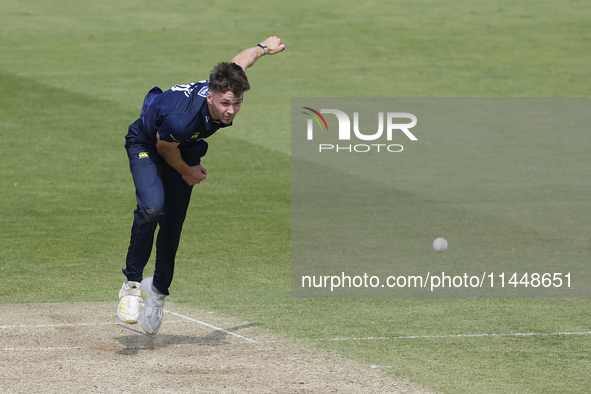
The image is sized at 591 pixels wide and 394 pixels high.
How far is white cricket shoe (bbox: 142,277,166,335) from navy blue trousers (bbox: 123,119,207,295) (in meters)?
0.07

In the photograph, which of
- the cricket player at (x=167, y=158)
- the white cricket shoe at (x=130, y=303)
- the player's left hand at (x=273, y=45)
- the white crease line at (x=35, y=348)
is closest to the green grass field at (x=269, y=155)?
the cricket player at (x=167, y=158)

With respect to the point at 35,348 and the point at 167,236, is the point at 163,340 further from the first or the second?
the point at 35,348

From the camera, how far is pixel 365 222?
16.7 meters

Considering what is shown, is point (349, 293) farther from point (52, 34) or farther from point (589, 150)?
point (52, 34)

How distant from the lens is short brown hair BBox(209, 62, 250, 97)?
8.93m

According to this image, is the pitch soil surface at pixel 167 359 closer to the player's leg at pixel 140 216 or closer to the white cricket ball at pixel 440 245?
the player's leg at pixel 140 216

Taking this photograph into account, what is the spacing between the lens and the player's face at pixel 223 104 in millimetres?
8945

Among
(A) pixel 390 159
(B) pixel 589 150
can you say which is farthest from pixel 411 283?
(B) pixel 589 150

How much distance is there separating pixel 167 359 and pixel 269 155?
42.7 feet

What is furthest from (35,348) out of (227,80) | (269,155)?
(269,155)

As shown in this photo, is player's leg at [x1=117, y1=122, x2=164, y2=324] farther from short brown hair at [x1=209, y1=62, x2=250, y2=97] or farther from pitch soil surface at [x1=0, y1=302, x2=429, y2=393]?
short brown hair at [x1=209, y1=62, x2=250, y2=97]

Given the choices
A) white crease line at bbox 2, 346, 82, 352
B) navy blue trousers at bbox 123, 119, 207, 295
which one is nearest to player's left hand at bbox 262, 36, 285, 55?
navy blue trousers at bbox 123, 119, 207, 295

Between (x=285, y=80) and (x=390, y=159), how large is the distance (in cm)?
744

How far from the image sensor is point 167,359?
30.3 ft
